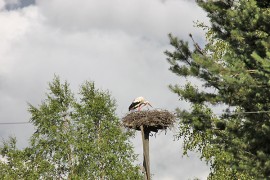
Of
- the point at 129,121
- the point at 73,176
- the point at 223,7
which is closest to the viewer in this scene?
the point at 223,7

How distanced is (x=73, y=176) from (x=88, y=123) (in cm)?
309

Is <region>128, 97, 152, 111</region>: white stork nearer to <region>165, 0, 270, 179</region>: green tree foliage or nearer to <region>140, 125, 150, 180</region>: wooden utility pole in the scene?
<region>140, 125, 150, 180</region>: wooden utility pole

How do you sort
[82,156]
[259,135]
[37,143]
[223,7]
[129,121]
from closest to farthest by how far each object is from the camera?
[259,135], [223,7], [129,121], [82,156], [37,143]

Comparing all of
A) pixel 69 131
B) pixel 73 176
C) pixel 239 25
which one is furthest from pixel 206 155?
pixel 239 25

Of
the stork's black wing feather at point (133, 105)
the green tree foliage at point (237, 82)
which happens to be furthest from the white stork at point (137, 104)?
the green tree foliage at point (237, 82)

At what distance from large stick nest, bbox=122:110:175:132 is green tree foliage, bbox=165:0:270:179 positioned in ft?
20.6

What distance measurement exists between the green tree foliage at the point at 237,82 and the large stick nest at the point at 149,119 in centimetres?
627

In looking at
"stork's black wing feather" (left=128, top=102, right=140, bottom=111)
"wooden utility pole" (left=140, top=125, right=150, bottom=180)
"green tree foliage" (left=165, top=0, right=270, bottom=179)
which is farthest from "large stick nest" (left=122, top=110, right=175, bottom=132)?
"green tree foliage" (left=165, top=0, right=270, bottom=179)

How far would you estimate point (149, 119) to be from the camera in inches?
682

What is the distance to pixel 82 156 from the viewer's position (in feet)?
73.5

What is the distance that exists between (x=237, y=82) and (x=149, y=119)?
876cm

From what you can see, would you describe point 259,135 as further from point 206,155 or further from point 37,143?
point 37,143

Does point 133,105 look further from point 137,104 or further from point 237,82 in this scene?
point 237,82

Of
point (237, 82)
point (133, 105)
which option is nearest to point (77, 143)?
point (133, 105)
